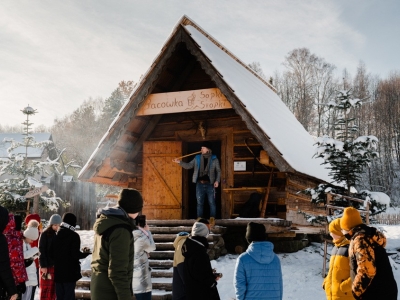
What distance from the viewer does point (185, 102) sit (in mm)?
11453

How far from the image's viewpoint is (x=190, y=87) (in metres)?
13.6

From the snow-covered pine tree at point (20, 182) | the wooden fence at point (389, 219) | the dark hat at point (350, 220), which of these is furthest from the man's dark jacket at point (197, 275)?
the wooden fence at point (389, 219)

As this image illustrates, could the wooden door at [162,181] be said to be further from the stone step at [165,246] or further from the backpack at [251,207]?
the stone step at [165,246]

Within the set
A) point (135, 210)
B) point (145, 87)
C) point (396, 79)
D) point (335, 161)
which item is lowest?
point (135, 210)

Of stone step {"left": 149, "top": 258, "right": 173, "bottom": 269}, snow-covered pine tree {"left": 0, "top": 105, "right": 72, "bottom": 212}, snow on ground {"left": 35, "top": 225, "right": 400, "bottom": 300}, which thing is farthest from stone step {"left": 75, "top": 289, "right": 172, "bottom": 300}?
snow-covered pine tree {"left": 0, "top": 105, "right": 72, "bottom": 212}

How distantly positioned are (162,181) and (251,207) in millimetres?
2752

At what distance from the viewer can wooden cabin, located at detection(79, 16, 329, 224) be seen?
11.2 metres

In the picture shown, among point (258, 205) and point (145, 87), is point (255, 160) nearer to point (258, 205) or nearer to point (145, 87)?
point (258, 205)

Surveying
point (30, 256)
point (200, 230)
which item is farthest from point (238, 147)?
point (200, 230)

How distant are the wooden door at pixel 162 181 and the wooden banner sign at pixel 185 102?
154 centimetres

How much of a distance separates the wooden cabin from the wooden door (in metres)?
0.03

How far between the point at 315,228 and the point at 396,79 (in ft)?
118

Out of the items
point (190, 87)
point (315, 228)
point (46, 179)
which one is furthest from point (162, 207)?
point (46, 179)

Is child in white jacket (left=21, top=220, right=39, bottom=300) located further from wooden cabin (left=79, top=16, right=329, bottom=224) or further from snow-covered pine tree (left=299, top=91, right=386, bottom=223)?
snow-covered pine tree (left=299, top=91, right=386, bottom=223)
